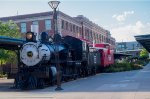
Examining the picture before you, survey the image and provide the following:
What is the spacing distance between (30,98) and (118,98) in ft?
13.7

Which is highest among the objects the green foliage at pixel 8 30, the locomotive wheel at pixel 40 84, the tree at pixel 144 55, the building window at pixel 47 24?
the building window at pixel 47 24

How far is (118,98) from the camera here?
45.9 feet

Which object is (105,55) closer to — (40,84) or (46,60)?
(46,60)

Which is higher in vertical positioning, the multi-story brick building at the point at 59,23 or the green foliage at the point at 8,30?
the multi-story brick building at the point at 59,23

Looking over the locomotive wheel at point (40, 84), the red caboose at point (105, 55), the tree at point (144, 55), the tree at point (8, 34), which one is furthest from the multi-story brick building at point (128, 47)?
the locomotive wheel at point (40, 84)

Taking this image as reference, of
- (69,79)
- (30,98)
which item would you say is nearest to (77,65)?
(69,79)

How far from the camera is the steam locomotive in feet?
67.4

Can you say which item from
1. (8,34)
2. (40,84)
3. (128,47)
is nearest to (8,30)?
(8,34)

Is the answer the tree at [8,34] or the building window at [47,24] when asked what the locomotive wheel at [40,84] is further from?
the building window at [47,24]

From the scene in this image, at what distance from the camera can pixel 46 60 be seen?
71.5 feet

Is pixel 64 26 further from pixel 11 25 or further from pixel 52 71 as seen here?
pixel 52 71

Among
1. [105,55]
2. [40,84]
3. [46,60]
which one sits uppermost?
[105,55]

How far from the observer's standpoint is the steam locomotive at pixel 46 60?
20.5m

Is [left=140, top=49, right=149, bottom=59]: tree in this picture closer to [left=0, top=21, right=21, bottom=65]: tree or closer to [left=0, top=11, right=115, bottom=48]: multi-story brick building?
[left=0, top=11, right=115, bottom=48]: multi-story brick building
